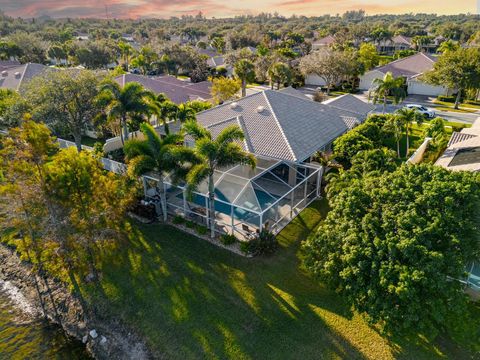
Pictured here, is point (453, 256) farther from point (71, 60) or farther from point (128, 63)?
point (128, 63)

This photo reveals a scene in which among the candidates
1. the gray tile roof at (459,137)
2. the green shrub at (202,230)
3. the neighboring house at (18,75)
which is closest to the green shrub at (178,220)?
the green shrub at (202,230)

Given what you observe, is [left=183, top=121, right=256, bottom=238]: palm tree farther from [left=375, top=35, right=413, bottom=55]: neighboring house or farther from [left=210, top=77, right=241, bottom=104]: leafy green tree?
[left=375, top=35, right=413, bottom=55]: neighboring house

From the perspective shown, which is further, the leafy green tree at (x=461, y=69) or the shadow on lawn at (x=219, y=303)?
the leafy green tree at (x=461, y=69)

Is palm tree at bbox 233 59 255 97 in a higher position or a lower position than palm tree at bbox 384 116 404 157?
higher

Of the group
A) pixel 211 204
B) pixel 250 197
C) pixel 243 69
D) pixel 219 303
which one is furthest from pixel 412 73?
pixel 219 303

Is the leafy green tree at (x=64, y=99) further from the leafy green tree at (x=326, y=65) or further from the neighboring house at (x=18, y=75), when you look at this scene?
the leafy green tree at (x=326, y=65)

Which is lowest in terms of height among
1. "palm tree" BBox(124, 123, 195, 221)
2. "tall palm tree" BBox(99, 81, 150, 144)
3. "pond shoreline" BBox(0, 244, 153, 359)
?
"pond shoreline" BBox(0, 244, 153, 359)

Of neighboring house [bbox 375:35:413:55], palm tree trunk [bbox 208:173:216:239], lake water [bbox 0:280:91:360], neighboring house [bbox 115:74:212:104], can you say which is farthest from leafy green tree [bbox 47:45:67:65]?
Result: neighboring house [bbox 375:35:413:55]

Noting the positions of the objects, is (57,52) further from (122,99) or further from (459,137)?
(459,137)
